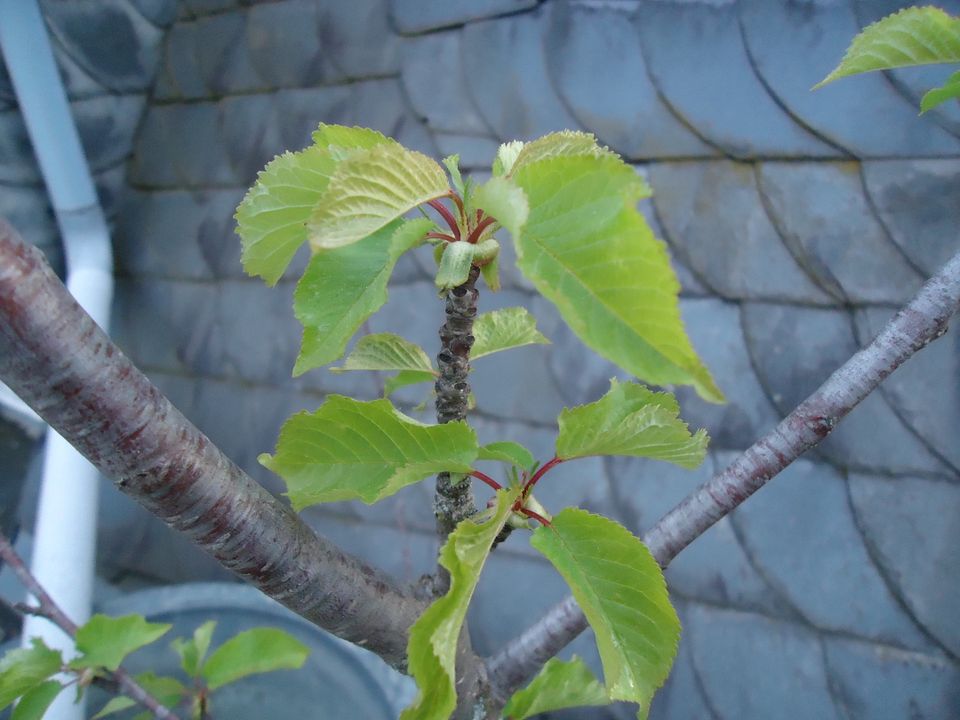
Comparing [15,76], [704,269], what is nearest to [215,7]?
[15,76]

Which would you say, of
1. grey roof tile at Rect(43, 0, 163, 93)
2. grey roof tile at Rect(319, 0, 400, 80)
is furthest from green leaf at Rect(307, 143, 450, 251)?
grey roof tile at Rect(43, 0, 163, 93)

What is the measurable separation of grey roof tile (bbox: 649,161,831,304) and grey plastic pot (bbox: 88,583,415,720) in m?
0.47

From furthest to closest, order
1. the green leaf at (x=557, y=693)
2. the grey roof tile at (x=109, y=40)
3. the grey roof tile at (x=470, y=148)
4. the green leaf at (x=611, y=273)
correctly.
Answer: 1. the grey roof tile at (x=109, y=40)
2. the grey roof tile at (x=470, y=148)
3. the green leaf at (x=557, y=693)
4. the green leaf at (x=611, y=273)

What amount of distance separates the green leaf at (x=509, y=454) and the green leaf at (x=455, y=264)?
79 mm

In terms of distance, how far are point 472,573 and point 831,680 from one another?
57 cm

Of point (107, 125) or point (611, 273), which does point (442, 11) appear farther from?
point (611, 273)

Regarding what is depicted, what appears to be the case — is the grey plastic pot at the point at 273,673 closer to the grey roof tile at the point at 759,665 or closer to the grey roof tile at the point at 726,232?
the grey roof tile at the point at 759,665

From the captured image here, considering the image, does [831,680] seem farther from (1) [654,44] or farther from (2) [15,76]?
(2) [15,76]

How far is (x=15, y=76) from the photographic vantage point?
2.83ft

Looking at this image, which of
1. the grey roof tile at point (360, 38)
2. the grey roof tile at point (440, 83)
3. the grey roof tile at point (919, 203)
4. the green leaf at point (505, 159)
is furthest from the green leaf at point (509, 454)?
the grey roof tile at point (360, 38)

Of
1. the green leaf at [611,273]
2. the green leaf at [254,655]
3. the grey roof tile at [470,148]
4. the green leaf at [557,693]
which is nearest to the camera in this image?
the green leaf at [611,273]

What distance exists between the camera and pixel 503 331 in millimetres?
325

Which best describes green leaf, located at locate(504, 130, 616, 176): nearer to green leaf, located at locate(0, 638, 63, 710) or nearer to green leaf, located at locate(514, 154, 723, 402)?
green leaf, located at locate(514, 154, 723, 402)

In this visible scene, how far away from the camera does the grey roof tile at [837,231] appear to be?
1.95 ft
